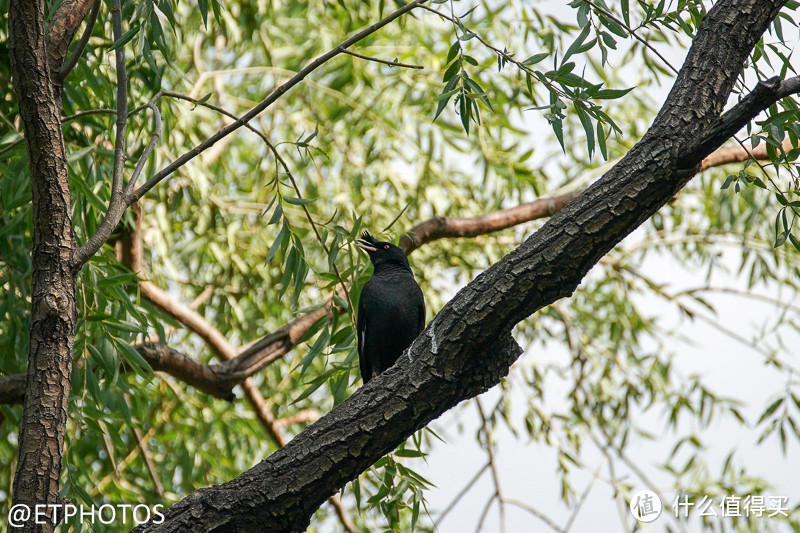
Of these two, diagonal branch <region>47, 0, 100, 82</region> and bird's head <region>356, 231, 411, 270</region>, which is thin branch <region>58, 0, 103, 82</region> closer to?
diagonal branch <region>47, 0, 100, 82</region>

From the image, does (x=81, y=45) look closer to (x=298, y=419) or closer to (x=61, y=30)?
(x=61, y=30)

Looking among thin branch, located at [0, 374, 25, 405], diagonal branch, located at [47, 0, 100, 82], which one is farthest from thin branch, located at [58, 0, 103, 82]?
thin branch, located at [0, 374, 25, 405]

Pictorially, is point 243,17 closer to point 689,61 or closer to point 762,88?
point 689,61

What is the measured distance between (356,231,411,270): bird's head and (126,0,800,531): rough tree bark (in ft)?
5.66

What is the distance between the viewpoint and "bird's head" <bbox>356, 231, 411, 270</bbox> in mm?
4066

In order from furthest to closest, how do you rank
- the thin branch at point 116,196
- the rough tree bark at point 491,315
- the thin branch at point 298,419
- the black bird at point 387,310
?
the thin branch at point 298,419 → the black bird at point 387,310 → the thin branch at point 116,196 → the rough tree bark at point 491,315

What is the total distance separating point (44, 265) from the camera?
2.29m

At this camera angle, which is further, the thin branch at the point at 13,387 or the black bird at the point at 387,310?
the black bird at the point at 387,310

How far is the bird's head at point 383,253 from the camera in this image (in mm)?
4066

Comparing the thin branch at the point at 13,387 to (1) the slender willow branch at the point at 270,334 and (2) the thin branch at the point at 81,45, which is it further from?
(2) the thin branch at the point at 81,45

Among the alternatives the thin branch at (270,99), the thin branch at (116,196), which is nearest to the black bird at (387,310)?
the thin branch at (270,99)

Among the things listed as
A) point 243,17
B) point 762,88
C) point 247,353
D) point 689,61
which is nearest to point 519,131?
point 243,17

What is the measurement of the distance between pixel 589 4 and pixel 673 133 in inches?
21.3

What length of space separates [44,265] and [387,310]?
1902 mm
